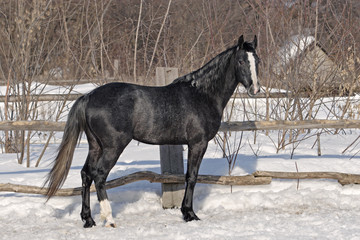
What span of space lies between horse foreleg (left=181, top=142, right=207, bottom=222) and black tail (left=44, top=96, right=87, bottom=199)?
3.46 ft

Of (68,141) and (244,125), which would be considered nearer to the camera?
(68,141)

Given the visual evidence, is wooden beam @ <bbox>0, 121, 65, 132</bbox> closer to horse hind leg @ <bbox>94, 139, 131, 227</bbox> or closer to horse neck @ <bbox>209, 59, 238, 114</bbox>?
horse hind leg @ <bbox>94, 139, 131, 227</bbox>

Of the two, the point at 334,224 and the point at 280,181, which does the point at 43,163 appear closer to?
the point at 280,181

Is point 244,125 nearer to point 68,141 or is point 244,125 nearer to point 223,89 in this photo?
point 223,89

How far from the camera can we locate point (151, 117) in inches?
163

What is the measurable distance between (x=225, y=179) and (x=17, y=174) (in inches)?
97.3

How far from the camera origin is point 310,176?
5.10 meters

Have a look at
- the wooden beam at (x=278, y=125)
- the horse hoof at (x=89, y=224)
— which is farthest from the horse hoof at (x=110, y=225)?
the wooden beam at (x=278, y=125)

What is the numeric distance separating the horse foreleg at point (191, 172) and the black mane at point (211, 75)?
553 mm

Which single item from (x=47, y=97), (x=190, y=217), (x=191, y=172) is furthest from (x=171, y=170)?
(x=47, y=97)

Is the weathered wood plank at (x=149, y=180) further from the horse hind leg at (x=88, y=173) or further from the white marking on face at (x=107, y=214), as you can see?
the white marking on face at (x=107, y=214)

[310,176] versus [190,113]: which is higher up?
[190,113]

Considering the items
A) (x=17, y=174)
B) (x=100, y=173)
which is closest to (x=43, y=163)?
(x=17, y=174)

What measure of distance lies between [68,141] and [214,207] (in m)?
1.68
